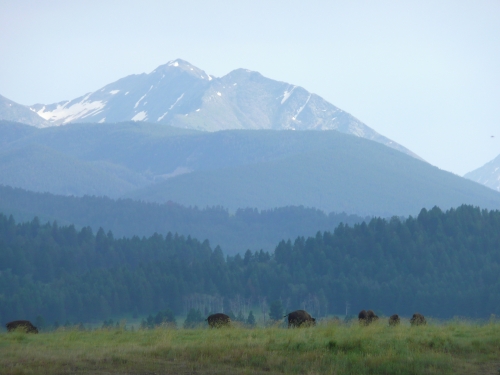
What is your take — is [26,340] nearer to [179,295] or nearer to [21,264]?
[179,295]

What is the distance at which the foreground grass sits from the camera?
24.4 meters

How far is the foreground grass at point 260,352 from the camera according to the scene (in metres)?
24.4

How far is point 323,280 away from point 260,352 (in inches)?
5991

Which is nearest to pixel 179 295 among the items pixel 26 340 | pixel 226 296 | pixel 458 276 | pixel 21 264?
pixel 226 296

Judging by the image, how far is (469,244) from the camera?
620 ft

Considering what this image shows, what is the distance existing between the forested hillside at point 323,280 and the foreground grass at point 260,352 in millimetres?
120582

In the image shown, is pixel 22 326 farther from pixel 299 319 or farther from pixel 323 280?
pixel 323 280

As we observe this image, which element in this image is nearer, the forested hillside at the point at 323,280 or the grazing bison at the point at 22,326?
the grazing bison at the point at 22,326

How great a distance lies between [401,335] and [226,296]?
488 ft

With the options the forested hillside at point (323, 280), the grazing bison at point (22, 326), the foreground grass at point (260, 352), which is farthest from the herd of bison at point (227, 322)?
the forested hillside at point (323, 280)

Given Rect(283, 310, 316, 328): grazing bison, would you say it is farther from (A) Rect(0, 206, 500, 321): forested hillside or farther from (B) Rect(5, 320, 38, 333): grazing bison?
(A) Rect(0, 206, 500, 321): forested hillside

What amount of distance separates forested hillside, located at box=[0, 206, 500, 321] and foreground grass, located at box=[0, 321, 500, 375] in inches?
4747

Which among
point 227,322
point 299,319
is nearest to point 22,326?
point 227,322

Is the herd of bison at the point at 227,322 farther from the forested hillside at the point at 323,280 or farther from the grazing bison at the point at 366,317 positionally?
the forested hillside at the point at 323,280
